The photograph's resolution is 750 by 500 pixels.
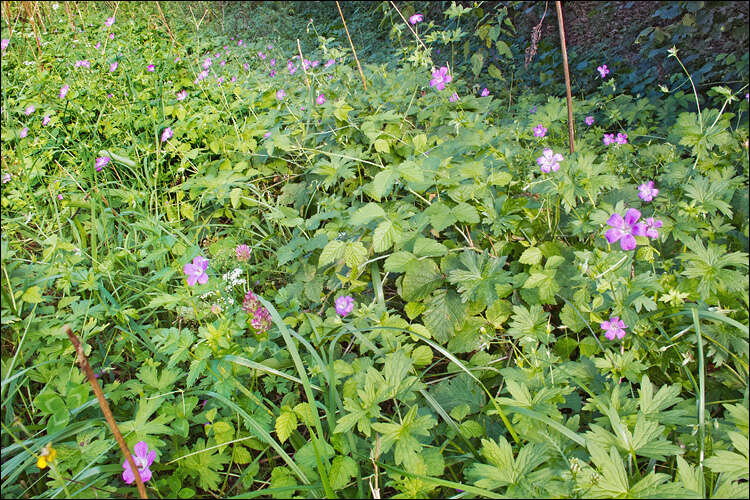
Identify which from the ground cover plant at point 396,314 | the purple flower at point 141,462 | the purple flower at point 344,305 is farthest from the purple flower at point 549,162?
the purple flower at point 141,462

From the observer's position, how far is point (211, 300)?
1706 mm

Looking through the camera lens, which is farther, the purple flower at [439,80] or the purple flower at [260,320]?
the purple flower at [439,80]

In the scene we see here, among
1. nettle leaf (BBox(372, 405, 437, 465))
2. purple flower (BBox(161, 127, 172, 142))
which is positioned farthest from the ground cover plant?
purple flower (BBox(161, 127, 172, 142))

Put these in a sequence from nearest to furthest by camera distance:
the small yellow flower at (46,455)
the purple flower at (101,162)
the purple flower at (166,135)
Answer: the small yellow flower at (46,455), the purple flower at (101,162), the purple flower at (166,135)

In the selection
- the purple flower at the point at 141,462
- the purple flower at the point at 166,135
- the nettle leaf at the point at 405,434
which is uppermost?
the purple flower at the point at 166,135

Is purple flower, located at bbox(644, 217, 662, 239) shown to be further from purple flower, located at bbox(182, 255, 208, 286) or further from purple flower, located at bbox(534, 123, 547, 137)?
purple flower, located at bbox(182, 255, 208, 286)

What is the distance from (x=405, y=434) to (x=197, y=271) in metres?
0.85

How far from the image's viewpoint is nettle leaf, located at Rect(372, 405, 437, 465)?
1101mm

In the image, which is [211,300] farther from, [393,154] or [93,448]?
[393,154]

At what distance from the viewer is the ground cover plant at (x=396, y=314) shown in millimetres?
1158

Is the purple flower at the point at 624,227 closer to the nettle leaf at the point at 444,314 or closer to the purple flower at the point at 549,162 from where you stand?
the purple flower at the point at 549,162

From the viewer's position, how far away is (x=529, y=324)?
1397 millimetres

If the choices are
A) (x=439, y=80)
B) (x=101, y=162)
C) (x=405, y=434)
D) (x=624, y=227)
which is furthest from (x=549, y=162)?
(x=101, y=162)

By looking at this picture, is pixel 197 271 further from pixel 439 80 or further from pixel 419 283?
pixel 439 80
